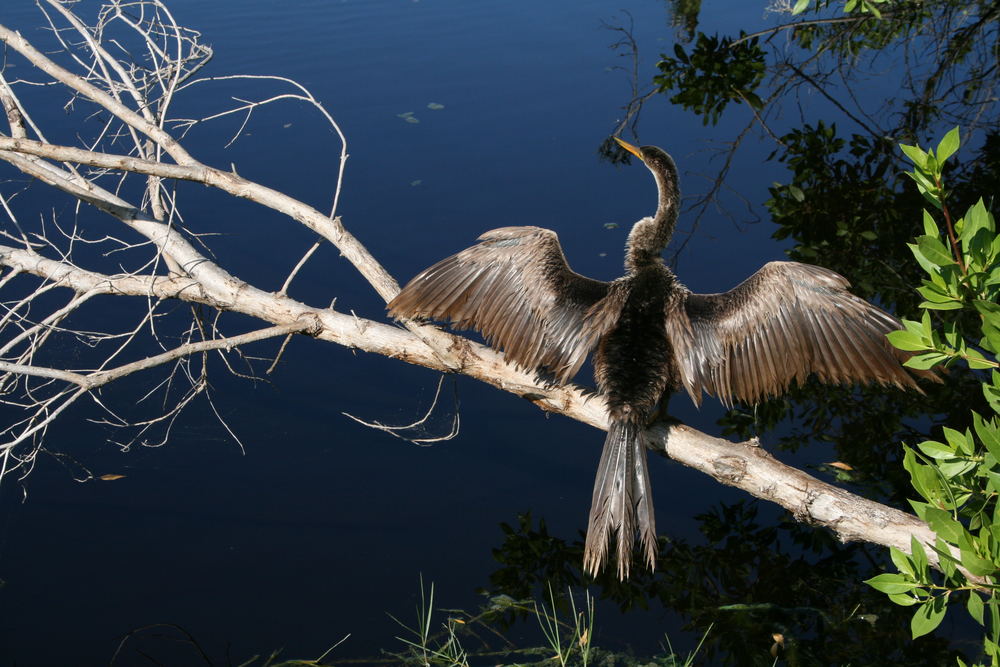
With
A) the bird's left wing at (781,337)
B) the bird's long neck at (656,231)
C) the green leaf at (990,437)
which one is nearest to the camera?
the green leaf at (990,437)

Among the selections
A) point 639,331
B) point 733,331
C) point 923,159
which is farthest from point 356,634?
point 923,159

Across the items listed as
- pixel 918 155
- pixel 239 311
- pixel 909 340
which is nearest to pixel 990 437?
pixel 909 340

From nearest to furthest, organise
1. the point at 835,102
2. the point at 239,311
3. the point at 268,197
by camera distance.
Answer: the point at 268,197
the point at 239,311
the point at 835,102

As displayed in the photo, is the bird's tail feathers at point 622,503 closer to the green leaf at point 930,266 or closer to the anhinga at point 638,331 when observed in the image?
the anhinga at point 638,331

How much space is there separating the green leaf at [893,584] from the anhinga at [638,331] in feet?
3.63

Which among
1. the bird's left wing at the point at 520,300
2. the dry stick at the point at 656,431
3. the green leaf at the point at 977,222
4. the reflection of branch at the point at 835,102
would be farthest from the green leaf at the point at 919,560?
the reflection of branch at the point at 835,102

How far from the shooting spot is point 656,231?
3.54 m

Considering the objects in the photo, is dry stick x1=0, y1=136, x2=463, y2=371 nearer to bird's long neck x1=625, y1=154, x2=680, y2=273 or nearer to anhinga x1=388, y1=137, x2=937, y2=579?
anhinga x1=388, y1=137, x2=937, y2=579

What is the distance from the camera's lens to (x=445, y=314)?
3336 mm

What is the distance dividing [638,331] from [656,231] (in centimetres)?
59

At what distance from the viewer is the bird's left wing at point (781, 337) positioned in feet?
10.0

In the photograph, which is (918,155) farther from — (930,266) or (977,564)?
(977,564)

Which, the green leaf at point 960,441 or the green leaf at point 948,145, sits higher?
the green leaf at point 948,145

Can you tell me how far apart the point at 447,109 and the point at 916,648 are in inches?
225
